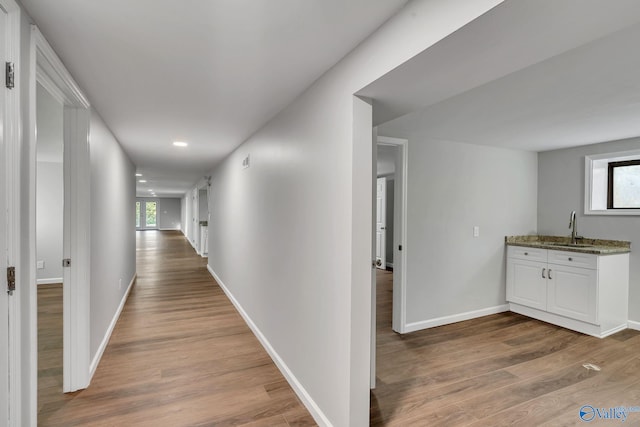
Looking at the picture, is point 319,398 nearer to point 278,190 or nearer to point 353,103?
point 278,190

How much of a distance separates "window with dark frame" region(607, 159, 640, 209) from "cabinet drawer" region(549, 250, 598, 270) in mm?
964

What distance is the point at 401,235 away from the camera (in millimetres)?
3393

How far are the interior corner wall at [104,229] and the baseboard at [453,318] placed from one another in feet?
9.64

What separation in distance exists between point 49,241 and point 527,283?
24.2 ft

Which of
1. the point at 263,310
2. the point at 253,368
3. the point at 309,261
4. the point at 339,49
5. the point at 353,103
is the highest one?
the point at 339,49

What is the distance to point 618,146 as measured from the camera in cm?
364

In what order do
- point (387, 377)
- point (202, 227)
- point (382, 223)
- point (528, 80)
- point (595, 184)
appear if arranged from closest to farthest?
point (528, 80) < point (387, 377) < point (595, 184) < point (382, 223) < point (202, 227)

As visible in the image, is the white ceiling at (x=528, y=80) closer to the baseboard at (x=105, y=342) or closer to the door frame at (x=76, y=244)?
the door frame at (x=76, y=244)

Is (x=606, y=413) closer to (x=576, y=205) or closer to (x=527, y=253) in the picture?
(x=527, y=253)

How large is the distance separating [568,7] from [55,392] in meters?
3.44

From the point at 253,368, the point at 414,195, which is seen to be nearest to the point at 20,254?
the point at 253,368

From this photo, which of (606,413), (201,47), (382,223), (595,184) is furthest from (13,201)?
(382,223)

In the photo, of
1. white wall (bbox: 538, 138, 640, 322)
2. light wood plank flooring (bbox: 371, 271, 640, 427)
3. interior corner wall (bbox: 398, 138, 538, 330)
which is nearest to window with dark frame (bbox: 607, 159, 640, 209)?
white wall (bbox: 538, 138, 640, 322)

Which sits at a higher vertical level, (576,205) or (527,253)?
(576,205)
